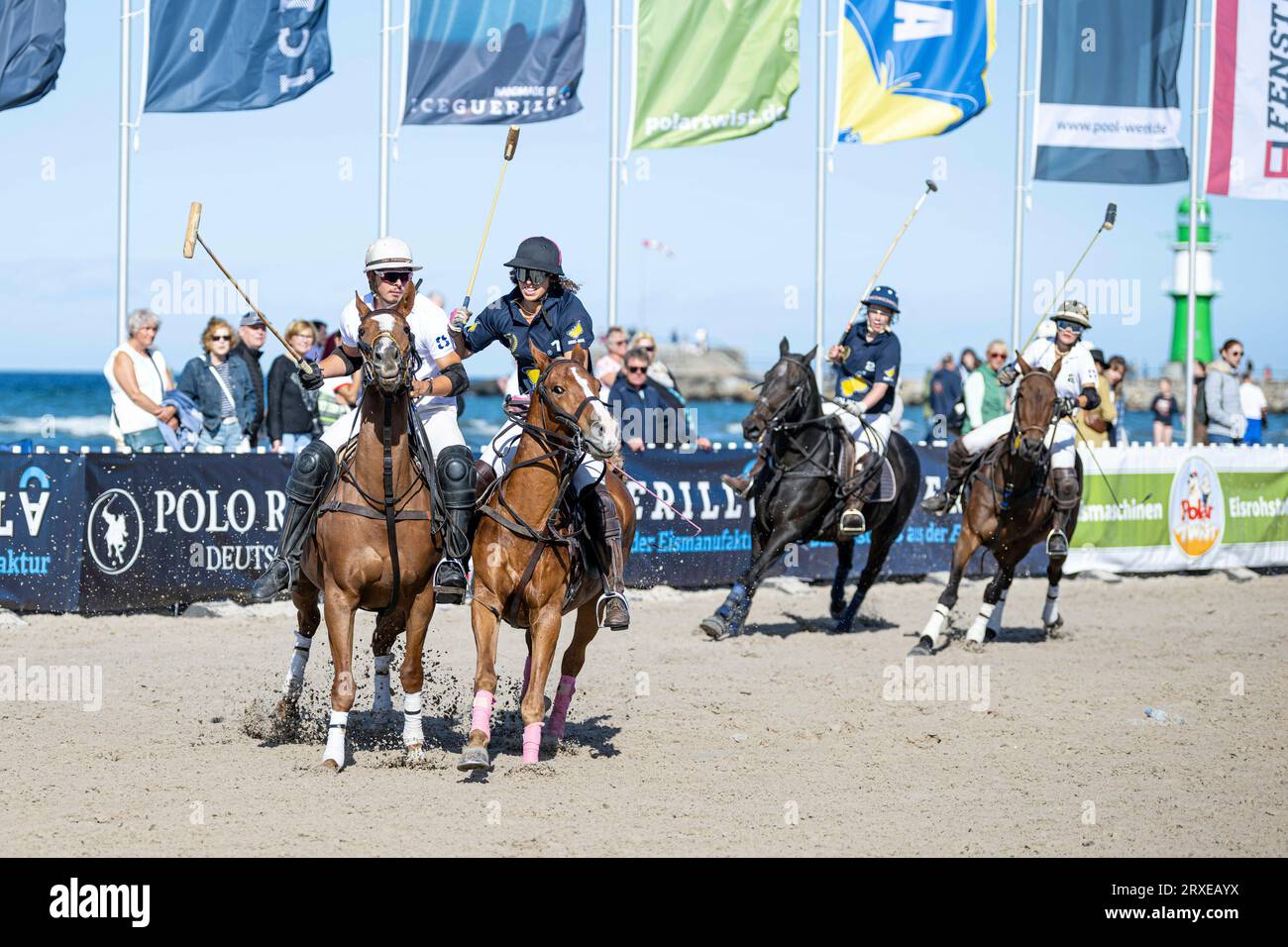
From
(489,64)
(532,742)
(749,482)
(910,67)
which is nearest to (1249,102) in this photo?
(910,67)

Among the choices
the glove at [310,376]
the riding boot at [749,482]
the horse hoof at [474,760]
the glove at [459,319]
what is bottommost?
the horse hoof at [474,760]

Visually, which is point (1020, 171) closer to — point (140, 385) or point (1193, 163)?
point (1193, 163)

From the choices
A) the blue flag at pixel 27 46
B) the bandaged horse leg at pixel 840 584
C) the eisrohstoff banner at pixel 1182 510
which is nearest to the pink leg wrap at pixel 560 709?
the bandaged horse leg at pixel 840 584

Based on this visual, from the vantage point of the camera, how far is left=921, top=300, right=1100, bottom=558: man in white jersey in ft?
45.1

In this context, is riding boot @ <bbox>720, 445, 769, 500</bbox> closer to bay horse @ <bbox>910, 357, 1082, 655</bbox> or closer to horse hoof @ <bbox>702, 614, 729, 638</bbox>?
horse hoof @ <bbox>702, 614, 729, 638</bbox>

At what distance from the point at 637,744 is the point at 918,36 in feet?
41.4

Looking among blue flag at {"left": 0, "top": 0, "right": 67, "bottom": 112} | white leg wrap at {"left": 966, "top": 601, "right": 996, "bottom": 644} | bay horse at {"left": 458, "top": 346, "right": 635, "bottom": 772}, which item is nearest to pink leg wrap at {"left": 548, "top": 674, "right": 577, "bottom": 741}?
bay horse at {"left": 458, "top": 346, "right": 635, "bottom": 772}

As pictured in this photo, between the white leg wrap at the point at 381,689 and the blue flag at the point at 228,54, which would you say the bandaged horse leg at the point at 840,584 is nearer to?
the white leg wrap at the point at 381,689

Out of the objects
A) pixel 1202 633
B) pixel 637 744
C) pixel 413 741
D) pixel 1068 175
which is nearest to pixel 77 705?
pixel 413 741

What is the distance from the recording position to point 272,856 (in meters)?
6.64

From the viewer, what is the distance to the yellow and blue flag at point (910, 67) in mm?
19234

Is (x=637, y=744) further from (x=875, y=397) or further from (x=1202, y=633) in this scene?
(x=1202, y=633)

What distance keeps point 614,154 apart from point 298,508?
11.5 metres

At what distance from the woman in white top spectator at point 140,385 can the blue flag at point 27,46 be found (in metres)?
3.21
